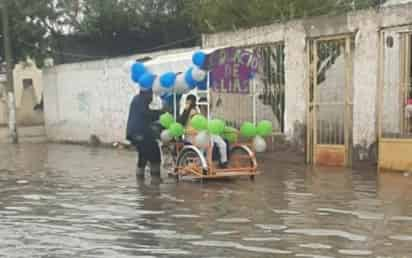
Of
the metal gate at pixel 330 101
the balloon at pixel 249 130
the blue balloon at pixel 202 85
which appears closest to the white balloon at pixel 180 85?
the blue balloon at pixel 202 85

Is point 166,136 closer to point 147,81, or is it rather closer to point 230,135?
point 147,81

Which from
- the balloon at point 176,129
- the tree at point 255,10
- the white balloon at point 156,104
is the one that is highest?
the tree at point 255,10

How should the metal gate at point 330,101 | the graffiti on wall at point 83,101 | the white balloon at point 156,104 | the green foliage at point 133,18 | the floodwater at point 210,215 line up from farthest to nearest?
the graffiti on wall at point 83,101 → the green foliage at point 133,18 → the metal gate at point 330,101 → the white balloon at point 156,104 → the floodwater at point 210,215

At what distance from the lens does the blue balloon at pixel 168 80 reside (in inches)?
477

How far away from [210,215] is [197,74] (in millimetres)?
3833

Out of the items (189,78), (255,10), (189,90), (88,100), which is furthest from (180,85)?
(88,100)

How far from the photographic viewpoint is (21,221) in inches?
349

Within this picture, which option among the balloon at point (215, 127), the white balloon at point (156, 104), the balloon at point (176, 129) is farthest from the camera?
the white balloon at point (156, 104)

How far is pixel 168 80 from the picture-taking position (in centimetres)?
1210

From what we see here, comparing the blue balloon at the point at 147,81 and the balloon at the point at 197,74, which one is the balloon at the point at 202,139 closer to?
the balloon at the point at 197,74

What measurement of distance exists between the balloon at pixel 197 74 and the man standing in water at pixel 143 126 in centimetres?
99

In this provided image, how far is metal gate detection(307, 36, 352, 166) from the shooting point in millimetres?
14359

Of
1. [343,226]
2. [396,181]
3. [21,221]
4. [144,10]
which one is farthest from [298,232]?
[144,10]

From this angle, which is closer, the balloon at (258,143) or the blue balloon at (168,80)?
the blue balloon at (168,80)
